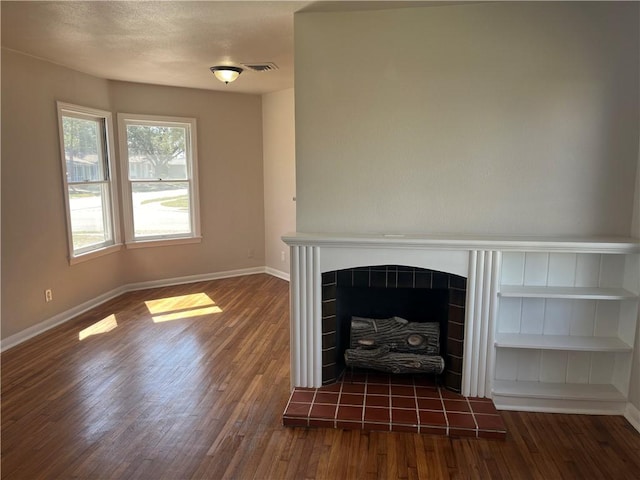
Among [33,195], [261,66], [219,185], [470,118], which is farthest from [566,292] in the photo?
[219,185]

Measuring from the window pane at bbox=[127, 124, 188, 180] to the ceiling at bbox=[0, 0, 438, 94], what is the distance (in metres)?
0.91

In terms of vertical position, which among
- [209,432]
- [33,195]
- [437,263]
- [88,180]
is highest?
[88,180]

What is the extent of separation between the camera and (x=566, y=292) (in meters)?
2.81

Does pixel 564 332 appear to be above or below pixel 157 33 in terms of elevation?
below

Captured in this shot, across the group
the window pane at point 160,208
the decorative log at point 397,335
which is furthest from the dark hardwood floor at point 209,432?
the window pane at point 160,208

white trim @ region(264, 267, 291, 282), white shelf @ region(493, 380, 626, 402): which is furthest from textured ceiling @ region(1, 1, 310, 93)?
white shelf @ region(493, 380, 626, 402)

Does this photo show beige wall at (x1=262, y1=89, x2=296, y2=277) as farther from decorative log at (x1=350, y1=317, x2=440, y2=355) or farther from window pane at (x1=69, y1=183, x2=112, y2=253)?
decorative log at (x1=350, y1=317, x2=440, y2=355)

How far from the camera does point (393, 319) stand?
10.4 feet

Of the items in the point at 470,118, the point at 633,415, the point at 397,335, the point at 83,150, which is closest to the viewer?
the point at 633,415

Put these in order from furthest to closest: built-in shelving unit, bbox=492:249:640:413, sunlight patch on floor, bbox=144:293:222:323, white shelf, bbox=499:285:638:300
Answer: sunlight patch on floor, bbox=144:293:222:323 → built-in shelving unit, bbox=492:249:640:413 → white shelf, bbox=499:285:638:300

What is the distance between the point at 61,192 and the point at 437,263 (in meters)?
3.73

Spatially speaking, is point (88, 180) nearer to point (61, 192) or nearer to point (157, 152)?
point (61, 192)

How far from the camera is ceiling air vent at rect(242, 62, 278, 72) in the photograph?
4.34 meters

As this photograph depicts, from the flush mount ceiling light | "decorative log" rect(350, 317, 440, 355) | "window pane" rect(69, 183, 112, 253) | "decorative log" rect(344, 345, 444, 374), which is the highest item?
the flush mount ceiling light
